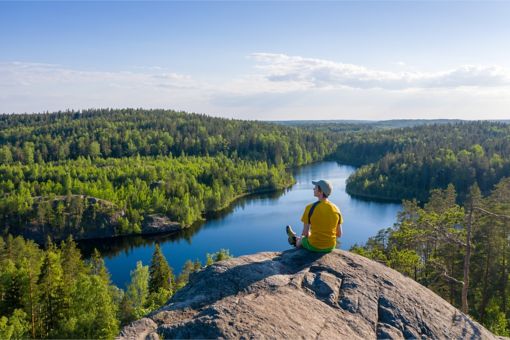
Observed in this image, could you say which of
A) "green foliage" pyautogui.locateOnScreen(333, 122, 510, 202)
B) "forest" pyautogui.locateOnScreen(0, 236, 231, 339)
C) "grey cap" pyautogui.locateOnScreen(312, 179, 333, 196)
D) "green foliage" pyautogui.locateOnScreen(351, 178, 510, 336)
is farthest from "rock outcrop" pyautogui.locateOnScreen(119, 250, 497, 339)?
"green foliage" pyautogui.locateOnScreen(333, 122, 510, 202)

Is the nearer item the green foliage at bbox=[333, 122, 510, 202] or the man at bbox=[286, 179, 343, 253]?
the man at bbox=[286, 179, 343, 253]

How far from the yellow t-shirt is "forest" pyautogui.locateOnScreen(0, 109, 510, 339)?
4.31 m

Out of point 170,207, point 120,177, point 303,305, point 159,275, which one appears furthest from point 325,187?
point 120,177

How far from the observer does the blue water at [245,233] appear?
2692 inches

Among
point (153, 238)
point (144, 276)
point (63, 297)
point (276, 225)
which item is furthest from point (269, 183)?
point (63, 297)

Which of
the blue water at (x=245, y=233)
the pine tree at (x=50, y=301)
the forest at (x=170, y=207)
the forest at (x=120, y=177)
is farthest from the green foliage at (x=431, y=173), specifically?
the pine tree at (x=50, y=301)

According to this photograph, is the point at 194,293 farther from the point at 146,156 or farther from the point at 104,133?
the point at 104,133

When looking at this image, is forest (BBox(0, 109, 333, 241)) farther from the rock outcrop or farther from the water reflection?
the rock outcrop

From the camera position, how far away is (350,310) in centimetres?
842

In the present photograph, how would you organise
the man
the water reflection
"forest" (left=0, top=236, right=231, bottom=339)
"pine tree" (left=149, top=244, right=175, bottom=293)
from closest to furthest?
the man < "forest" (left=0, top=236, right=231, bottom=339) < "pine tree" (left=149, top=244, right=175, bottom=293) < the water reflection

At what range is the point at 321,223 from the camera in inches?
396

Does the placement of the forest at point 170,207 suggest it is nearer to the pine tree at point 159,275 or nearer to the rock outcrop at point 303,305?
the pine tree at point 159,275

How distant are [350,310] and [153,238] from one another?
77536 millimetres

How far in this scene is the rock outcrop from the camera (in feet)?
23.4
